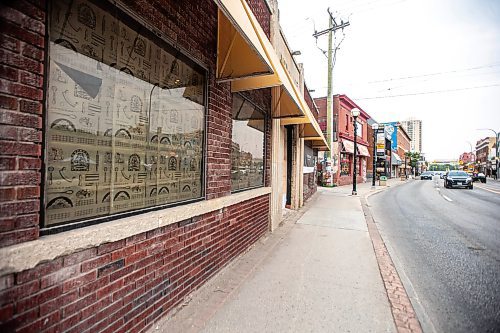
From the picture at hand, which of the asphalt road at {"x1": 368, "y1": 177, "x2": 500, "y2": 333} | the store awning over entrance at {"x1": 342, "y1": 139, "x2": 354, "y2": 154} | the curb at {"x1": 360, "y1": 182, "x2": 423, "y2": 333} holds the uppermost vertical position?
the store awning over entrance at {"x1": 342, "y1": 139, "x2": 354, "y2": 154}

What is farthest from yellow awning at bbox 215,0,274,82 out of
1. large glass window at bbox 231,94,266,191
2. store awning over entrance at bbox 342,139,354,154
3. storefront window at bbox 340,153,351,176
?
store awning over entrance at bbox 342,139,354,154

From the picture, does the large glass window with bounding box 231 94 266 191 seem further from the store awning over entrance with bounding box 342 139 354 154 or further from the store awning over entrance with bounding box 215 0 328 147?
the store awning over entrance with bounding box 342 139 354 154

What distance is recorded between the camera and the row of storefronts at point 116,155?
1522 mm

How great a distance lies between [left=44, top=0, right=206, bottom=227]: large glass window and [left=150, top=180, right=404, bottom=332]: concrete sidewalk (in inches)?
50.7

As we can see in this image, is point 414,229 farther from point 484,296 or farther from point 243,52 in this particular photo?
point 243,52

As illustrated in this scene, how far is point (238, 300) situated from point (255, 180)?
9.68 feet

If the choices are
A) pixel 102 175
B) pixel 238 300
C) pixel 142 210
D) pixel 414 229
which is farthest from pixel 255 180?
pixel 414 229

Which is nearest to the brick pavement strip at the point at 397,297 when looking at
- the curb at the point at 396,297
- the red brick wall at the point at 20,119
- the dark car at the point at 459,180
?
the curb at the point at 396,297

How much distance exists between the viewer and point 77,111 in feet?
6.39

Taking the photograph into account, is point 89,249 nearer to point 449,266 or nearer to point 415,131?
point 449,266

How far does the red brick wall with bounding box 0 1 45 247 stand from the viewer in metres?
1.43

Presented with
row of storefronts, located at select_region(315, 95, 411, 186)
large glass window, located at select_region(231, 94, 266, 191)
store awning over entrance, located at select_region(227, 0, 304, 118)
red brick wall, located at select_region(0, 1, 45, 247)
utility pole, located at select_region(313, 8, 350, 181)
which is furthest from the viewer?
row of storefronts, located at select_region(315, 95, 411, 186)

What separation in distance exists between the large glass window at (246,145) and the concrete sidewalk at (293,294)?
135 centimetres

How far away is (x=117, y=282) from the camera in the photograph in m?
2.13
